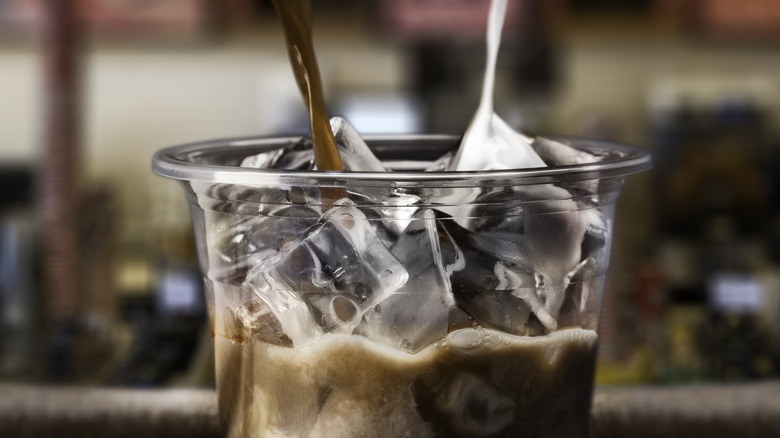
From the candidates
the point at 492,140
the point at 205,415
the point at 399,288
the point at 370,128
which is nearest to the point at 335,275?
the point at 399,288

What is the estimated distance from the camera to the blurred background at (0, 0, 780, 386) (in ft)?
9.34

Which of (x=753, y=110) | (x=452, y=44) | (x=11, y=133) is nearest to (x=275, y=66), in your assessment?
(x=452, y=44)

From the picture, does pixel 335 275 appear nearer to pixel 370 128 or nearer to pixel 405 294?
pixel 405 294

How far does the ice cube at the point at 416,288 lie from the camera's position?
0.51 meters

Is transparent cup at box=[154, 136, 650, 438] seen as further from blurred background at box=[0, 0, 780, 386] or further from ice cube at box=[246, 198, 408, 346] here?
blurred background at box=[0, 0, 780, 386]

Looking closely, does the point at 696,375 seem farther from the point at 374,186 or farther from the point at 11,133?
the point at 11,133

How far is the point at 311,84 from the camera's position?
563 millimetres

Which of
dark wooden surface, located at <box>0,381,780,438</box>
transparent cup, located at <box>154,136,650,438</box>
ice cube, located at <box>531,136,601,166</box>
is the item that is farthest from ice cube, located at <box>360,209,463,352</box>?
dark wooden surface, located at <box>0,381,780,438</box>

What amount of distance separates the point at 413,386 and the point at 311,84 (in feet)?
0.65

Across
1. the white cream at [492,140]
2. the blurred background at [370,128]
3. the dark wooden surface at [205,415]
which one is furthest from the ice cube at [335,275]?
the blurred background at [370,128]

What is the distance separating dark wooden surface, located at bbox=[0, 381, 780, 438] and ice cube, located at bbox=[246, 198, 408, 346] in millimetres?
267

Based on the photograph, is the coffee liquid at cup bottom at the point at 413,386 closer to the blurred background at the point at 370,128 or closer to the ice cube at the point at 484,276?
the ice cube at the point at 484,276

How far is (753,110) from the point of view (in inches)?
184

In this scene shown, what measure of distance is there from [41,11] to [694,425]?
10.2 feet
